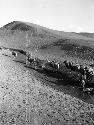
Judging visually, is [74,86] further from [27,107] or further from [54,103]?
[27,107]

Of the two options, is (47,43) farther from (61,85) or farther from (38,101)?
(38,101)

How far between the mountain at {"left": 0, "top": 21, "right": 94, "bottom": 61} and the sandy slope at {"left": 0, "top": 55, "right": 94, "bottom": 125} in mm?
24745

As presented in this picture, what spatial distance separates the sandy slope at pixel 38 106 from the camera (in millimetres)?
17188

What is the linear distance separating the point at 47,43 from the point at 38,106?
4837cm

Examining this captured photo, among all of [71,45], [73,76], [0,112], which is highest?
[71,45]

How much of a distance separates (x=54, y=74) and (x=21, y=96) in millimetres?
9010

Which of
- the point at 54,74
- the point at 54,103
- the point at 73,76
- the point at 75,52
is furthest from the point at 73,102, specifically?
the point at 75,52

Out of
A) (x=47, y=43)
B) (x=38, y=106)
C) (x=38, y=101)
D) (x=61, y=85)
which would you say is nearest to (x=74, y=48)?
(x=47, y=43)

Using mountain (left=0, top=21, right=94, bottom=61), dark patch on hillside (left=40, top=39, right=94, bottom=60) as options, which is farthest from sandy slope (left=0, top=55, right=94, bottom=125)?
dark patch on hillside (left=40, top=39, right=94, bottom=60)

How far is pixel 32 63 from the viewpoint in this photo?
36.8m

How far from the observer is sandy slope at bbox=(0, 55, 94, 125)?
56.4ft

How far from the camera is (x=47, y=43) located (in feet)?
220

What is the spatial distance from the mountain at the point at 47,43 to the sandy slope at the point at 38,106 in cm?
2475

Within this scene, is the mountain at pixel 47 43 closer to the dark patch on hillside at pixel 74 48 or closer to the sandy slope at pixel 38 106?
the dark patch on hillside at pixel 74 48
